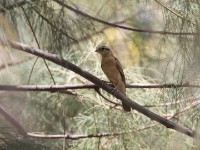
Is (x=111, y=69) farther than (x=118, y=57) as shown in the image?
No

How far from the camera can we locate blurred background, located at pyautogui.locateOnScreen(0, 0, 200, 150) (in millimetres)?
1344

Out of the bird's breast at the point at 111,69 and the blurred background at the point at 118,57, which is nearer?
the blurred background at the point at 118,57

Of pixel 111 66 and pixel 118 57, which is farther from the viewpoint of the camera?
pixel 118 57

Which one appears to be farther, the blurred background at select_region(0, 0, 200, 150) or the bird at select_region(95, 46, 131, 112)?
the bird at select_region(95, 46, 131, 112)

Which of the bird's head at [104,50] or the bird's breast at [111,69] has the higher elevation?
the bird's head at [104,50]

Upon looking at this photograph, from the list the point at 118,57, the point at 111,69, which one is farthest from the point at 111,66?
the point at 118,57

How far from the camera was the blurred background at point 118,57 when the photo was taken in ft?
4.41

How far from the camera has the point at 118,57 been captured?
182 cm

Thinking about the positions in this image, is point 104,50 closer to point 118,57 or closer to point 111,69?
point 111,69

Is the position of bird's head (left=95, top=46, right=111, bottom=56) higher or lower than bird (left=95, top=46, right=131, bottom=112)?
higher

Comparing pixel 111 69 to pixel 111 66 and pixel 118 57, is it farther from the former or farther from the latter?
pixel 118 57

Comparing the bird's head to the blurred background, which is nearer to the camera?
the blurred background

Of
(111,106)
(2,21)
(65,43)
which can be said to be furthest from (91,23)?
(2,21)

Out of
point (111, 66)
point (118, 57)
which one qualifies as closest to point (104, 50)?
point (111, 66)
